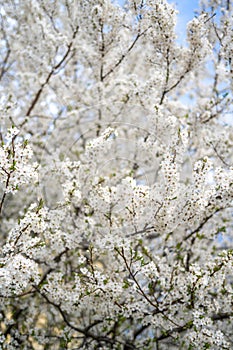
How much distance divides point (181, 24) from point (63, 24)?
7.54 feet

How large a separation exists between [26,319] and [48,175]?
4.68 feet

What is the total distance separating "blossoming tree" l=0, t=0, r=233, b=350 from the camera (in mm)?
2893

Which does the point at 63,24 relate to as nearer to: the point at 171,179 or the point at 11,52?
the point at 11,52

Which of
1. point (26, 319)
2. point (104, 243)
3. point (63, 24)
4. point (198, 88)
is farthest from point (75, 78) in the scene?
point (104, 243)

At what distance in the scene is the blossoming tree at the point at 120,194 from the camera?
9.49ft

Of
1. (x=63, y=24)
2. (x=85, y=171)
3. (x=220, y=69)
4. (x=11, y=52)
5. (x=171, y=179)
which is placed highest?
(x=63, y=24)

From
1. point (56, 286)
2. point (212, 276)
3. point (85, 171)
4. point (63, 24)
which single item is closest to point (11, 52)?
point (63, 24)

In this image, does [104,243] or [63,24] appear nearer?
[104,243]

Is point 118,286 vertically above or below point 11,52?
below

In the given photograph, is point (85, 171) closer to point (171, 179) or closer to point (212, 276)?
point (171, 179)

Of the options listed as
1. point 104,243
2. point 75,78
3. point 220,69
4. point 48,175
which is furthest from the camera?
point 75,78

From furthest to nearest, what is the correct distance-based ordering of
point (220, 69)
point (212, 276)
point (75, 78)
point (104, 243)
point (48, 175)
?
point (75, 78) < point (48, 175) < point (220, 69) < point (212, 276) < point (104, 243)

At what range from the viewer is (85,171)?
3732 mm

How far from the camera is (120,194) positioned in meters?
3.21
